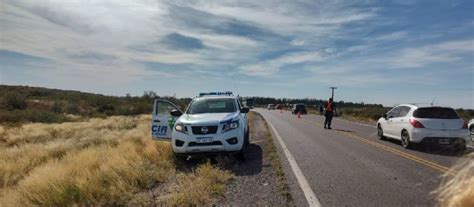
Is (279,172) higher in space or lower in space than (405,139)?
lower

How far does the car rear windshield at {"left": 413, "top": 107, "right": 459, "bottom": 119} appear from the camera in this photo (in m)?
13.9

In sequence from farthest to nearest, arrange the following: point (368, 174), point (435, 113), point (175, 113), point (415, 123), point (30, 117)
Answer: point (30, 117) → point (435, 113) → point (415, 123) → point (175, 113) → point (368, 174)

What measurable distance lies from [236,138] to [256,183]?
268 cm

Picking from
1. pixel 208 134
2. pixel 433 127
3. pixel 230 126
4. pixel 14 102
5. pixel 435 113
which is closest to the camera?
pixel 208 134

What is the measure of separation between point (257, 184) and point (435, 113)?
8.94 m

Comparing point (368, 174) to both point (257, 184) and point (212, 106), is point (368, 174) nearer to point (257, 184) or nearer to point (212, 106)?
point (257, 184)

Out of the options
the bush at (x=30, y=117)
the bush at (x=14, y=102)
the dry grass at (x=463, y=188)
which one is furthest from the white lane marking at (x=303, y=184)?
the bush at (x=14, y=102)

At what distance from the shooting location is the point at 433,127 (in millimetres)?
13578

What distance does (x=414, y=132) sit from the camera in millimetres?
13672

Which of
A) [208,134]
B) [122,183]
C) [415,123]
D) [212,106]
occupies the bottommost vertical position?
[122,183]

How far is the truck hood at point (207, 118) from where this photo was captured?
1066 cm

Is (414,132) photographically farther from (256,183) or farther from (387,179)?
(256,183)

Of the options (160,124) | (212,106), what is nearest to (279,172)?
(212,106)

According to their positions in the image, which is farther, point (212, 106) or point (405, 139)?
point (405, 139)
